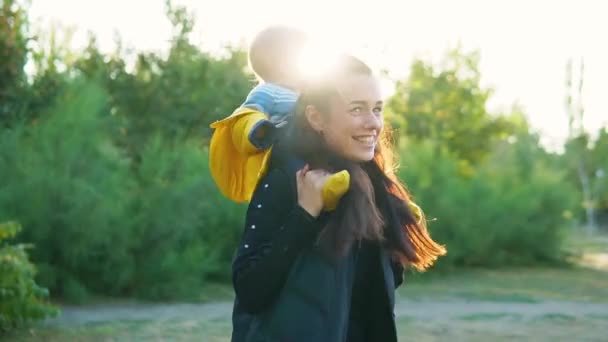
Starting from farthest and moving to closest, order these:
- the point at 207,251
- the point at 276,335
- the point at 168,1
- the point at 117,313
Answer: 1. the point at 168,1
2. the point at 207,251
3. the point at 117,313
4. the point at 276,335

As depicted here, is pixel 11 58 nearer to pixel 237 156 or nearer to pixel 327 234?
pixel 237 156

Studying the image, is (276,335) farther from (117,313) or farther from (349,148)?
(117,313)

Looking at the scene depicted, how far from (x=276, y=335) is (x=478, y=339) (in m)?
6.49

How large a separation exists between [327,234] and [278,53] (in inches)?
29.8

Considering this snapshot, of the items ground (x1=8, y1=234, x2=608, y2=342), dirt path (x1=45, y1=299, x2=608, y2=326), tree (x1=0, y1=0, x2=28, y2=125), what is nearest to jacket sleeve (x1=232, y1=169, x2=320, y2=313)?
ground (x1=8, y1=234, x2=608, y2=342)

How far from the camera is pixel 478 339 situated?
8.51 meters

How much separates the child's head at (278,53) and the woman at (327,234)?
0.37 m

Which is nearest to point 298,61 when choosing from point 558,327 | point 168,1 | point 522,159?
point 558,327

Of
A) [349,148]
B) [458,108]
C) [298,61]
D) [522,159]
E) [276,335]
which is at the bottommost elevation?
[276,335]

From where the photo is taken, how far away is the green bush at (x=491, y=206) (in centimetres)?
1648

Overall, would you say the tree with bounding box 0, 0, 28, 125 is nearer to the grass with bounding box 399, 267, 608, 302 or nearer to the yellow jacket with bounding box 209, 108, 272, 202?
the grass with bounding box 399, 267, 608, 302

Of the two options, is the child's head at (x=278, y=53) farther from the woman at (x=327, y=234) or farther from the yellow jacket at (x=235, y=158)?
the woman at (x=327, y=234)

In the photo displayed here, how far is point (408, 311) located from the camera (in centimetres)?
1090

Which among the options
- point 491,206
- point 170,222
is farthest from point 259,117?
point 491,206
